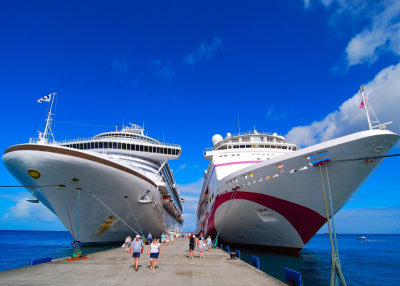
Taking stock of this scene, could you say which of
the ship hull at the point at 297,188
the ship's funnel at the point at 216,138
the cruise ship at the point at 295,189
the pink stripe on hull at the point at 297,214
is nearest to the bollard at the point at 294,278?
the cruise ship at the point at 295,189

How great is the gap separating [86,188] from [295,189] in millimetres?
13420

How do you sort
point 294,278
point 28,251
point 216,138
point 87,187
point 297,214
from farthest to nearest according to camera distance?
point 216,138
point 28,251
point 87,187
point 297,214
point 294,278

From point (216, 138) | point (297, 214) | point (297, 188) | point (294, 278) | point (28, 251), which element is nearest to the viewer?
point (294, 278)

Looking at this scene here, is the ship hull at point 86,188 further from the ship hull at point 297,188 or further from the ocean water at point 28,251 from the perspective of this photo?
the ship hull at point 297,188

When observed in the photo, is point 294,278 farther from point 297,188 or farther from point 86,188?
point 86,188

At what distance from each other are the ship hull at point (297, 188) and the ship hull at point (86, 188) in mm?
7566

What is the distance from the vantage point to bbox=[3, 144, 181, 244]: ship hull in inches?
565

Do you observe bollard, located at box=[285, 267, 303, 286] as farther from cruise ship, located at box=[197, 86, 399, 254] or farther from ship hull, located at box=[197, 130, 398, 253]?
ship hull, located at box=[197, 130, 398, 253]

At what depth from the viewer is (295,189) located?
13.2 meters

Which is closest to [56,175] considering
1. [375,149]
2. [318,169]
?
[318,169]

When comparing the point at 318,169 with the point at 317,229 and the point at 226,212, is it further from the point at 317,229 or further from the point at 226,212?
the point at 226,212

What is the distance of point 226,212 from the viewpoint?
18625 mm

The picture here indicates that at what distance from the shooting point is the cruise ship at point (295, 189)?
10930 millimetres

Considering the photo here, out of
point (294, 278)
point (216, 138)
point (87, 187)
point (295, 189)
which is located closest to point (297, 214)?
point (295, 189)
